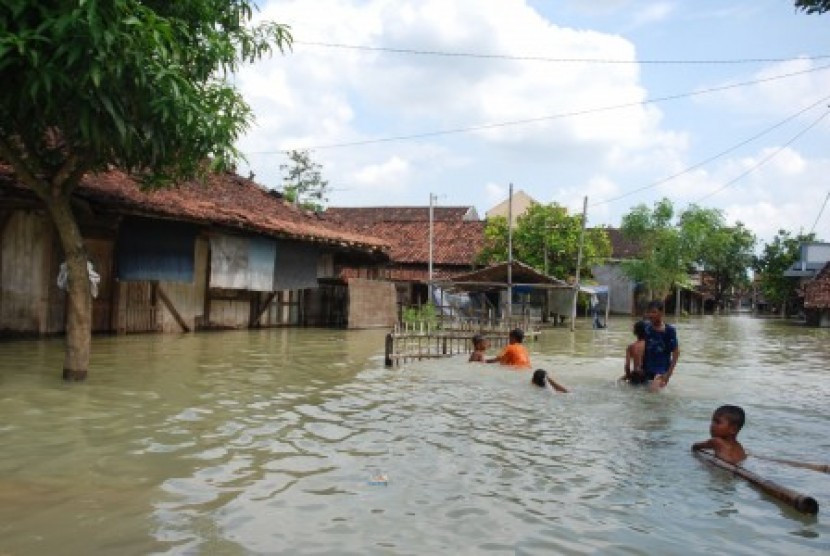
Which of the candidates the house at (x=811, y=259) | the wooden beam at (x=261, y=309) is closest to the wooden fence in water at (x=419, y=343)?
the wooden beam at (x=261, y=309)

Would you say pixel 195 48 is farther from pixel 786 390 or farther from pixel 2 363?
pixel 786 390

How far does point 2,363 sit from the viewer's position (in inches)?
429

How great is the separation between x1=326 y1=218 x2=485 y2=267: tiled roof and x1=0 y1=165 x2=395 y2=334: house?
1154 cm

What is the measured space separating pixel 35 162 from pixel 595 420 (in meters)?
8.13

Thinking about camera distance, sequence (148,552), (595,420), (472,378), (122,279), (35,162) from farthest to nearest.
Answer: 1. (122,279)
2. (472,378)
3. (35,162)
4. (595,420)
5. (148,552)

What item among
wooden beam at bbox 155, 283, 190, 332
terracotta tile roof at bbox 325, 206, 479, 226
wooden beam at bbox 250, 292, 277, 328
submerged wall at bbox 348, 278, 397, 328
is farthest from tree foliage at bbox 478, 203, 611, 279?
wooden beam at bbox 155, 283, 190, 332

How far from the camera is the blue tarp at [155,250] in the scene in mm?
15625

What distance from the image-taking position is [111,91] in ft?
23.9

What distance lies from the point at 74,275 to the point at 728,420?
7937mm

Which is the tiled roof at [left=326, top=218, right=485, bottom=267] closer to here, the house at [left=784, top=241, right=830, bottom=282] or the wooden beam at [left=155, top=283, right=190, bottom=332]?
the wooden beam at [left=155, top=283, right=190, bottom=332]

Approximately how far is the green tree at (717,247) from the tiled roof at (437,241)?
1611 centimetres

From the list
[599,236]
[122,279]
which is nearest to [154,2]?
[122,279]

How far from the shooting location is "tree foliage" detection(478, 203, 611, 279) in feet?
107

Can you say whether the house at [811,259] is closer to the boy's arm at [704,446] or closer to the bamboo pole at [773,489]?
the boy's arm at [704,446]
